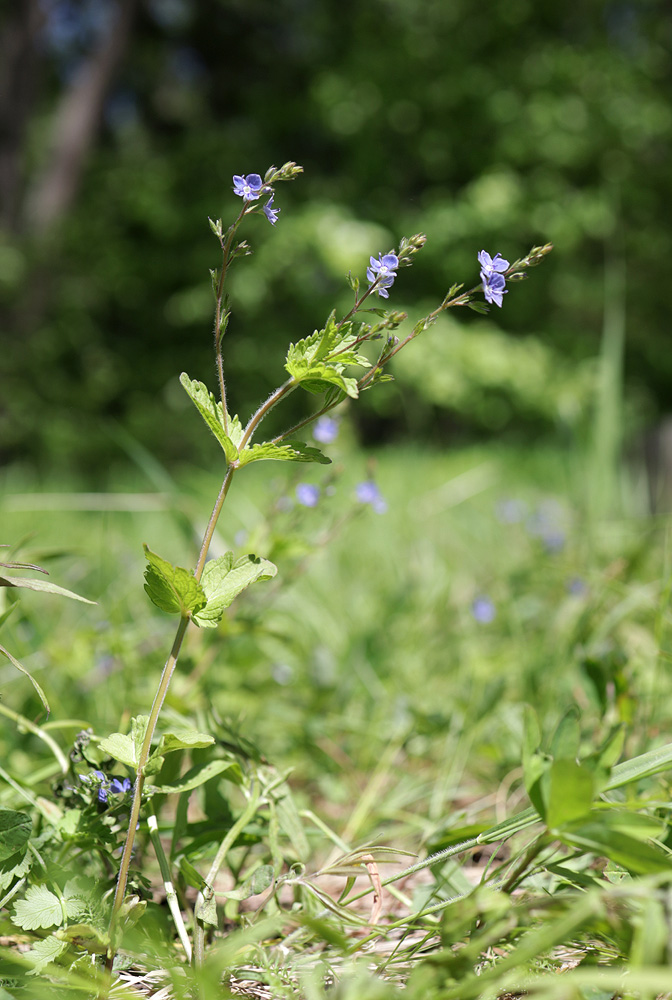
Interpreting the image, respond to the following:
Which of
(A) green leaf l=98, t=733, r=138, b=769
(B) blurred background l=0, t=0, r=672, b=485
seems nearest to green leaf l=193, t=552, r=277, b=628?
(A) green leaf l=98, t=733, r=138, b=769

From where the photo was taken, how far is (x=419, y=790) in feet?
3.24

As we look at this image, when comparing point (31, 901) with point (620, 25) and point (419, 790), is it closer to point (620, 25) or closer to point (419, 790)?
point (419, 790)

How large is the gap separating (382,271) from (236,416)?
0.16m

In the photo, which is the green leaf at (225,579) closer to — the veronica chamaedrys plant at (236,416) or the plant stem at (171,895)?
the veronica chamaedrys plant at (236,416)

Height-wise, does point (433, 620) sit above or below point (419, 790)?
below

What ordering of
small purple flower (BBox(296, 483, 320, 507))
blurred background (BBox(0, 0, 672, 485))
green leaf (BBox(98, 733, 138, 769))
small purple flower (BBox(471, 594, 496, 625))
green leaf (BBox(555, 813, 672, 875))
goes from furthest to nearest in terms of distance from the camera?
1. blurred background (BBox(0, 0, 672, 485))
2. small purple flower (BBox(471, 594, 496, 625))
3. small purple flower (BBox(296, 483, 320, 507))
4. green leaf (BBox(98, 733, 138, 769))
5. green leaf (BBox(555, 813, 672, 875))

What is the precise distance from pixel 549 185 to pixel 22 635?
8.05 metres

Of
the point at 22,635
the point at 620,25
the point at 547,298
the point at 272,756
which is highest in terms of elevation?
the point at 22,635

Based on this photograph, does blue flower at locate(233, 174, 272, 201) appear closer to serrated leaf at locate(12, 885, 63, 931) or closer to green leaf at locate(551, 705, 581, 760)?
green leaf at locate(551, 705, 581, 760)

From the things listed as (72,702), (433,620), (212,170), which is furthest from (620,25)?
(72,702)

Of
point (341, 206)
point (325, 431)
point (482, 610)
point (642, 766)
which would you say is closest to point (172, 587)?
point (642, 766)

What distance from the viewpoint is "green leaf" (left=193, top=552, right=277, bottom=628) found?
1.87 ft

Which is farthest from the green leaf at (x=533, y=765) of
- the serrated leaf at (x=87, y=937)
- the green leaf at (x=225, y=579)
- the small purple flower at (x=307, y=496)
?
the small purple flower at (x=307, y=496)

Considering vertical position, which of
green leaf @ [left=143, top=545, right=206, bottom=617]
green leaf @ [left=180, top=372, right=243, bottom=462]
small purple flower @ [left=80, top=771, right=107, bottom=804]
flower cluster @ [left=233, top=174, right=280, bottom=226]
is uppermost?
flower cluster @ [left=233, top=174, right=280, bottom=226]
